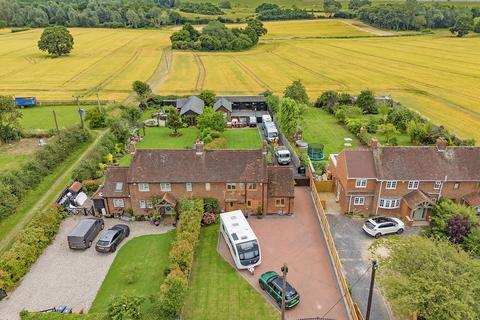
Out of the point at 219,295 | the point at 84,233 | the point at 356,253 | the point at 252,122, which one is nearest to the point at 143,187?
the point at 84,233

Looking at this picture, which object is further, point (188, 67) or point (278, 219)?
point (188, 67)

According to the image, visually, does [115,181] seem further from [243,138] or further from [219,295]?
[243,138]

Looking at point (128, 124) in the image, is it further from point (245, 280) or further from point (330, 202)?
point (245, 280)

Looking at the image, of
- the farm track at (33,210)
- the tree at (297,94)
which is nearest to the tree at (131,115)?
the farm track at (33,210)

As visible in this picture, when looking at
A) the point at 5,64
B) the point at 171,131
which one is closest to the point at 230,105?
the point at 171,131

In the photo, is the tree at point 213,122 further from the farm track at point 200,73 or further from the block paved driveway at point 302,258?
→ the farm track at point 200,73

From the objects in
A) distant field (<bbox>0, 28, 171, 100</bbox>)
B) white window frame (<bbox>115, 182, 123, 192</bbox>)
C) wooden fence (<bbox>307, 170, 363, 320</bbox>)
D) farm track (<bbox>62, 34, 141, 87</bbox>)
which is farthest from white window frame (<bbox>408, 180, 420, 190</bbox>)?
farm track (<bbox>62, 34, 141, 87</bbox>)
